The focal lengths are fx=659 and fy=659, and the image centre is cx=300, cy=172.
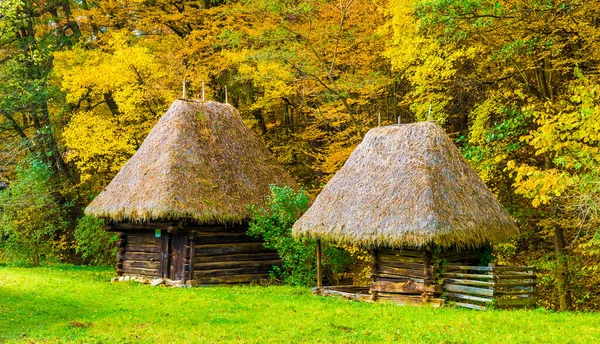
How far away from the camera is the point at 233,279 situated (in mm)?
20594

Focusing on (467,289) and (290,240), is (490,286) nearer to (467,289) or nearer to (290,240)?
(467,289)

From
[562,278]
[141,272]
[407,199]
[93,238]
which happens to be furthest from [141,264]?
[562,278]

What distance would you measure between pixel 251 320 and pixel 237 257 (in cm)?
791

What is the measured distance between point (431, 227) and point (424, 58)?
733 centimetres

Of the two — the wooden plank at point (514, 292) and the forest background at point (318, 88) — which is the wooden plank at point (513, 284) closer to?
the wooden plank at point (514, 292)

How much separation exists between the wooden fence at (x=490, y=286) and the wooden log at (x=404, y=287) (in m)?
0.35

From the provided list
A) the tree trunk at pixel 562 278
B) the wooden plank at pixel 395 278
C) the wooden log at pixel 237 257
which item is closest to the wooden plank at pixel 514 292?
the wooden plank at pixel 395 278

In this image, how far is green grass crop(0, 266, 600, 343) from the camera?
1117cm

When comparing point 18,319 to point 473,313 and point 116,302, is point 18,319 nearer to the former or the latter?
point 116,302

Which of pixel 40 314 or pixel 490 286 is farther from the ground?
pixel 490 286

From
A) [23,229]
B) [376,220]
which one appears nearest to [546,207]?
[376,220]

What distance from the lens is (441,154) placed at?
55.1 ft

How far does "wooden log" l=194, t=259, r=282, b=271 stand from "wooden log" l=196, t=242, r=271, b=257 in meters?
0.31

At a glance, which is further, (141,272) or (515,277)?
(141,272)
